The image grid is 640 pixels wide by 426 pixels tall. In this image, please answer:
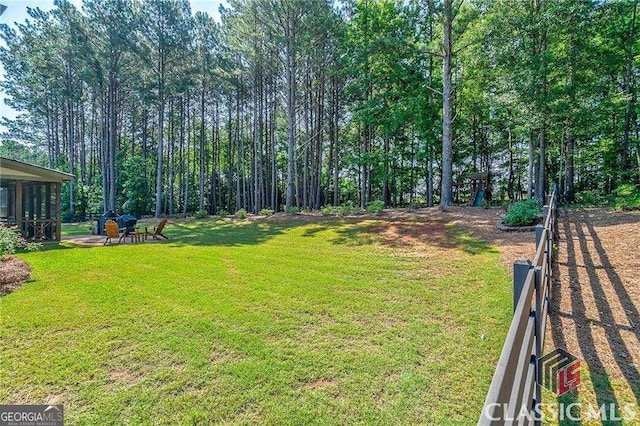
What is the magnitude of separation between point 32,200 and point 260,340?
12332mm

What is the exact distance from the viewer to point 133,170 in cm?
Answer: 2214

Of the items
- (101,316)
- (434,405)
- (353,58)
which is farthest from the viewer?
(353,58)

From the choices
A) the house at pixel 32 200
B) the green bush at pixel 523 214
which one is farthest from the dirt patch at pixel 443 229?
the house at pixel 32 200

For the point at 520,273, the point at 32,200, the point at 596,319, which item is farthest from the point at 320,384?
the point at 32,200

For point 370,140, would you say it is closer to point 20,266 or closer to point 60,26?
point 20,266

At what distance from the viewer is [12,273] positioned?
5637 millimetres

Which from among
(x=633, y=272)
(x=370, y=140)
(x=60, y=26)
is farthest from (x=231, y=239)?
(x=60, y=26)

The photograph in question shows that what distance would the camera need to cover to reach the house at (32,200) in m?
9.53

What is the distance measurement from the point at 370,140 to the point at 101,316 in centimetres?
1778
